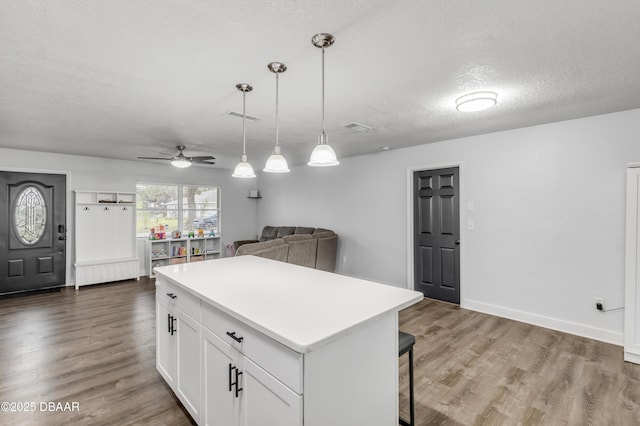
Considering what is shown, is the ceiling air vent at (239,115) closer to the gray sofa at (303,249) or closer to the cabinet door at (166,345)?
the gray sofa at (303,249)

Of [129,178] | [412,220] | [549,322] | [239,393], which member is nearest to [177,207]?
[129,178]

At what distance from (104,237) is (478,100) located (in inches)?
252

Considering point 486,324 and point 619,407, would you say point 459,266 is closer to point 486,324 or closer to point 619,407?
point 486,324

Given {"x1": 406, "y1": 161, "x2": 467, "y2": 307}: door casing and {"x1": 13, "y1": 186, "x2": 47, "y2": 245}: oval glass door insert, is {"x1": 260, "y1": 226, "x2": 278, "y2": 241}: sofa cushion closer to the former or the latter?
{"x1": 406, "y1": 161, "x2": 467, "y2": 307}: door casing

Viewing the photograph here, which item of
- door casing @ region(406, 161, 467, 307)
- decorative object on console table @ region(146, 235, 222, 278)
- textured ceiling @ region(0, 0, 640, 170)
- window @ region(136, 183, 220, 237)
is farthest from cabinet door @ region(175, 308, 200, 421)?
window @ region(136, 183, 220, 237)

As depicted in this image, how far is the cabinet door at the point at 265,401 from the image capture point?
3.82ft

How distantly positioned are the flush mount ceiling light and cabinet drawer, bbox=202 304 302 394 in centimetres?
255

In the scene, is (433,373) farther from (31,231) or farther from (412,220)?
(31,231)

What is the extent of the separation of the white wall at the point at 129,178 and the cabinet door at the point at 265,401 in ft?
19.1

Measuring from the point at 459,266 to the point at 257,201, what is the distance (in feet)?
17.9

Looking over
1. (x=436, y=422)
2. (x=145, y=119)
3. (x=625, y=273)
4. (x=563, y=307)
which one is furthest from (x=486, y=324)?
(x=145, y=119)

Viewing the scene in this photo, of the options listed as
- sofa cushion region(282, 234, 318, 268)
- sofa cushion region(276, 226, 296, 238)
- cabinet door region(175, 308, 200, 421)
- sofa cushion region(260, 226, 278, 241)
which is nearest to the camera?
cabinet door region(175, 308, 200, 421)

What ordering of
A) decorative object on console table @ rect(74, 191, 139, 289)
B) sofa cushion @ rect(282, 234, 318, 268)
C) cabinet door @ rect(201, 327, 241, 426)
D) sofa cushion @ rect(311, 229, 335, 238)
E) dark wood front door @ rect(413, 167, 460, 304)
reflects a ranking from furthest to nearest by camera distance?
sofa cushion @ rect(311, 229, 335, 238)
decorative object on console table @ rect(74, 191, 139, 289)
sofa cushion @ rect(282, 234, 318, 268)
dark wood front door @ rect(413, 167, 460, 304)
cabinet door @ rect(201, 327, 241, 426)

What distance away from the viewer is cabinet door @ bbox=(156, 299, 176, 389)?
7.14 feet
